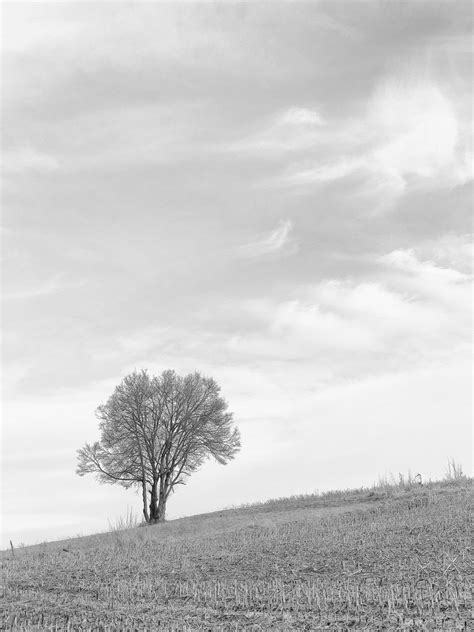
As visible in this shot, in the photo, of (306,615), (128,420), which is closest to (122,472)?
(128,420)

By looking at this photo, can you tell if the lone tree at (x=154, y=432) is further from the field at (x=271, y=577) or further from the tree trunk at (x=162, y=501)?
the field at (x=271, y=577)

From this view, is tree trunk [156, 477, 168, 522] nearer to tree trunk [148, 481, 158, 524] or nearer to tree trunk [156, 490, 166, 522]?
tree trunk [156, 490, 166, 522]

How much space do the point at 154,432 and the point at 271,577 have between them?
2748 centimetres

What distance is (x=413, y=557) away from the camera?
20172mm

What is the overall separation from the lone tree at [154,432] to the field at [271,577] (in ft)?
41.7

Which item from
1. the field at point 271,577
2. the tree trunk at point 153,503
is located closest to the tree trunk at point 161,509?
the tree trunk at point 153,503

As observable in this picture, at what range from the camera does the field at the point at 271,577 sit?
47.8 ft

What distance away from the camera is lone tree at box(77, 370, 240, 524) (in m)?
45.8

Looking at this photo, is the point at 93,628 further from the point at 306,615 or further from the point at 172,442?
the point at 172,442

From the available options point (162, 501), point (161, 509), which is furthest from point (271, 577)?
point (162, 501)

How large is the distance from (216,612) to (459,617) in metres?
5.29

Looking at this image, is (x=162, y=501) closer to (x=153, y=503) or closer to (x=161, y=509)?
(x=161, y=509)

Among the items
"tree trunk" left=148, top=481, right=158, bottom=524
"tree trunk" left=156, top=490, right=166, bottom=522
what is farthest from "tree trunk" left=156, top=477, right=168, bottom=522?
"tree trunk" left=148, top=481, right=158, bottom=524

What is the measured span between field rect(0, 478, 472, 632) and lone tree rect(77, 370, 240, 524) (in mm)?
12720
